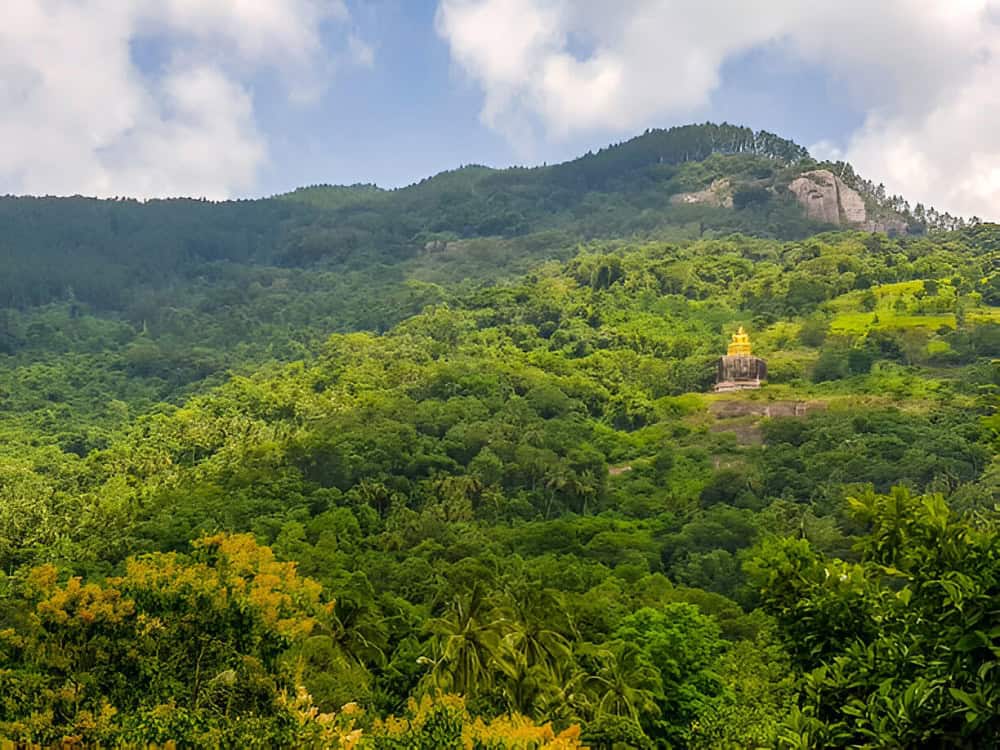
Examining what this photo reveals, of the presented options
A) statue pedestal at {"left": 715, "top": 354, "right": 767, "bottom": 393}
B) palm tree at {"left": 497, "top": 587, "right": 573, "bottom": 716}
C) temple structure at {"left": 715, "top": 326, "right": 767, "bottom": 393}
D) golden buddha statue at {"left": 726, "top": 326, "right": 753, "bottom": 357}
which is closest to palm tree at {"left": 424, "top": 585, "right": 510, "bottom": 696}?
palm tree at {"left": 497, "top": 587, "right": 573, "bottom": 716}

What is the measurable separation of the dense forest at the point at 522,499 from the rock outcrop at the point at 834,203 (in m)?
3.51

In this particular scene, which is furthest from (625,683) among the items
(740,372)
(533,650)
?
(740,372)

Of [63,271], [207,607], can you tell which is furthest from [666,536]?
[63,271]

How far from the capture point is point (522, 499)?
64.3 meters

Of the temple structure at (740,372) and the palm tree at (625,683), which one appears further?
the temple structure at (740,372)

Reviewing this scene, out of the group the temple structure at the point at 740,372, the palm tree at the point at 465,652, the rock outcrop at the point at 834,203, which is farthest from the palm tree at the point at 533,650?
the rock outcrop at the point at 834,203

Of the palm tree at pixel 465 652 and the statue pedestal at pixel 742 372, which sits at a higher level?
the statue pedestal at pixel 742 372

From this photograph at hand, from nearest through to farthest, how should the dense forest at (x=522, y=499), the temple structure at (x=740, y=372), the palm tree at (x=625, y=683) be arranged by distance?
the dense forest at (x=522, y=499) → the palm tree at (x=625, y=683) → the temple structure at (x=740, y=372)

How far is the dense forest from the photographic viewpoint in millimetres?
10250

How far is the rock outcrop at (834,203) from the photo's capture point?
16812cm

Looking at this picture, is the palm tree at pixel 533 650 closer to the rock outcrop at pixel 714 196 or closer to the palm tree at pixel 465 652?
the palm tree at pixel 465 652

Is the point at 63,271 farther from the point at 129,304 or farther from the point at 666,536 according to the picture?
the point at 666,536

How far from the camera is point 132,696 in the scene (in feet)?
57.2

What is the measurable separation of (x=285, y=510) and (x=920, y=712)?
2153 inches
